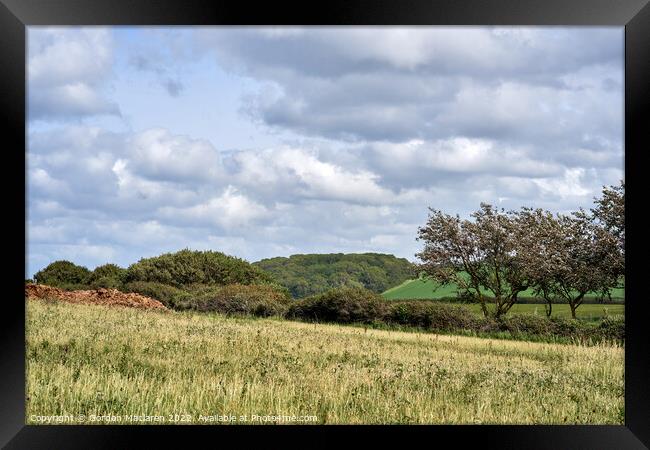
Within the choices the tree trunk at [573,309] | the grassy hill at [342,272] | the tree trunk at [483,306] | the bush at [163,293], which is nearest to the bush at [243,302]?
the bush at [163,293]

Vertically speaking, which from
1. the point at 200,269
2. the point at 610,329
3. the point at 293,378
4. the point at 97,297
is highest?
the point at 200,269

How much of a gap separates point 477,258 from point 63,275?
12.6m

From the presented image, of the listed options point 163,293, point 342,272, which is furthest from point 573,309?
point 163,293

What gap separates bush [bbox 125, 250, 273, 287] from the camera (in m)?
21.2

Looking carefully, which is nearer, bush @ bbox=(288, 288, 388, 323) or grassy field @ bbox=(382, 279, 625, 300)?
bush @ bbox=(288, 288, 388, 323)

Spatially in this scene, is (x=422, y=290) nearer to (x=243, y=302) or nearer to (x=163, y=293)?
(x=243, y=302)

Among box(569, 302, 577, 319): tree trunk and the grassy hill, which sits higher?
the grassy hill

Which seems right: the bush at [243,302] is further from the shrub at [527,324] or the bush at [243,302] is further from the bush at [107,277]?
the shrub at [527,324]

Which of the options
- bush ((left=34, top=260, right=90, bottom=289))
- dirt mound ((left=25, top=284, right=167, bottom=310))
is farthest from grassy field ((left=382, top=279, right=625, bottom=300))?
bush ((left=34, top=260, right=90, bottom=289))

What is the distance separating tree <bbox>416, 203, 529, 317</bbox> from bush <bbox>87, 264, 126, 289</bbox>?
9.57 metres

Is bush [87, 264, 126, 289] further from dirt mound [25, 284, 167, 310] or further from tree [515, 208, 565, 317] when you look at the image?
tree [515, 208, 565, 317]

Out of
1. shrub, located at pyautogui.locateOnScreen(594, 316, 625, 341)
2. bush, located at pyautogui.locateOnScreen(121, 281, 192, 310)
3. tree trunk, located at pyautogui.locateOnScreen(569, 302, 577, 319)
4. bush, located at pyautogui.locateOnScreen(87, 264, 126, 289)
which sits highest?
bush, located at pyautogui.locateOnScreen(87, 264, 126, 289)

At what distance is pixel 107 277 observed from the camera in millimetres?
19844

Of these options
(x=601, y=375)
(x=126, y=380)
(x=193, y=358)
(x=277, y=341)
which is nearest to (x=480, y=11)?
(x=126, y=380)
